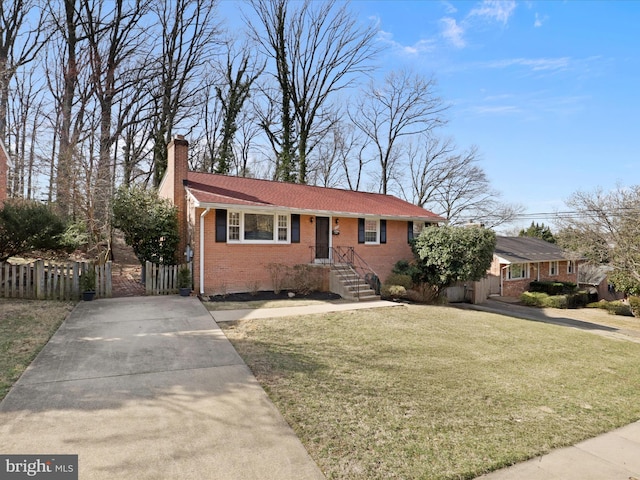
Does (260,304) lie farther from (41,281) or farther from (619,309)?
(619,309)

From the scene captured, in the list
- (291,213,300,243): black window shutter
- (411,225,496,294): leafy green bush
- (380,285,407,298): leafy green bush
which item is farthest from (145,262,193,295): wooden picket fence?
(411,225,496,294): leafy green bush

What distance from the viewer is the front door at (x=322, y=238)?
14.2 m

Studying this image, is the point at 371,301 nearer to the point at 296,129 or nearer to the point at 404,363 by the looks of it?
the point at 404,363

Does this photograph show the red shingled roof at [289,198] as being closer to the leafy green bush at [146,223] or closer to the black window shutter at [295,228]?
the black window shutter at [295,228]

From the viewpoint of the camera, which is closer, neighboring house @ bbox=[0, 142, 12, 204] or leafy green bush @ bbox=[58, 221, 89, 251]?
leafy green bush @ bbox=[58, 221, 89, 251]

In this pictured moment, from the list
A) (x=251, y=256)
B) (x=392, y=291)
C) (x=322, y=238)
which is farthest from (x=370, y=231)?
(x=251, y=256)

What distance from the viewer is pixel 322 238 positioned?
14.4 metres

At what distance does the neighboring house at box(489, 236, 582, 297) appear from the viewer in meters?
23.5

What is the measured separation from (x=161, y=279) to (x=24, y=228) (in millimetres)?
4042

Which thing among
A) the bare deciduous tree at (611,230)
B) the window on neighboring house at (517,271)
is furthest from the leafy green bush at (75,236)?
the bare deciduous tree at (611,230)

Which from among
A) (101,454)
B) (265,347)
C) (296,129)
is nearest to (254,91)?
(296,129)

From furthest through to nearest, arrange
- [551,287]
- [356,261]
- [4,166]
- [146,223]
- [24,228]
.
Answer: [551,287] < [4,166] < [356,261] < [146,223] < [24,228]

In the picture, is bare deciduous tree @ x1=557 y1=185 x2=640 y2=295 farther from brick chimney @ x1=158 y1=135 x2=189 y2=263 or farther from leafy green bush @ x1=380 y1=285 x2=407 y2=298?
brick chimney @ x1=158 y1=135 x2=189 y2=263

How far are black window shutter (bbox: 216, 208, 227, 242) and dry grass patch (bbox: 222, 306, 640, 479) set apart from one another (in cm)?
466
